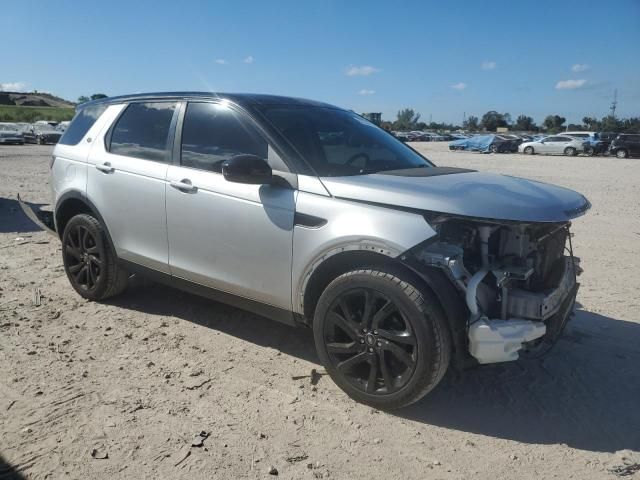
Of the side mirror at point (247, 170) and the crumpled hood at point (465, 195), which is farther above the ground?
the side mirror at point (247, 170)

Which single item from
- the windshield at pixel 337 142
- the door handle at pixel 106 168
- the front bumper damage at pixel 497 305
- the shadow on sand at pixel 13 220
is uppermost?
the windshield at pixel 337 142

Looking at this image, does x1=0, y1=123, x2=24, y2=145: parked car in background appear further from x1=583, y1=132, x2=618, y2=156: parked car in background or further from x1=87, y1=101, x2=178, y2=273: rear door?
x1=583, y1=132, x2=618, y2=156: parked car in background

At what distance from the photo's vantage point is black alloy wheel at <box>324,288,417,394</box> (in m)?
3.02

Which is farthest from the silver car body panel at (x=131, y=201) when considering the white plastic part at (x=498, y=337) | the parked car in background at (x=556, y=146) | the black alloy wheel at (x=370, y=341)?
the parked car in background at (x=556, y=146)

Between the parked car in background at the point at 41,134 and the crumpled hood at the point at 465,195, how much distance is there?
36.8 metres

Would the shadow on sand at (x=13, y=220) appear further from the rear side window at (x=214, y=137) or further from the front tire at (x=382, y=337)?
the front tire at (x=382, y=337)

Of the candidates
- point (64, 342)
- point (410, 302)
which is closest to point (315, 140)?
point (410, 302)

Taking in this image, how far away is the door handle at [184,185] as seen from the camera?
380cm

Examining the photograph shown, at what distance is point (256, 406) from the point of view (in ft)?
10.5

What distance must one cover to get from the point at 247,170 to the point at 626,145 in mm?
36053

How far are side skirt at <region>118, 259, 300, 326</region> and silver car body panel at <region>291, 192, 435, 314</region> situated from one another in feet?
0.53

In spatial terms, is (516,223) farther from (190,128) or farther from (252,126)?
(190,128)

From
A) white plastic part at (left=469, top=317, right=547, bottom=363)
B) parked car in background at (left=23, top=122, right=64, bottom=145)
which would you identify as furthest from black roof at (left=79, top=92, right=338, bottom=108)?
parked car in background at (left=23, top=122, right=64, bottom=145)

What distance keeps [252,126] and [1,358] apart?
2.44m
